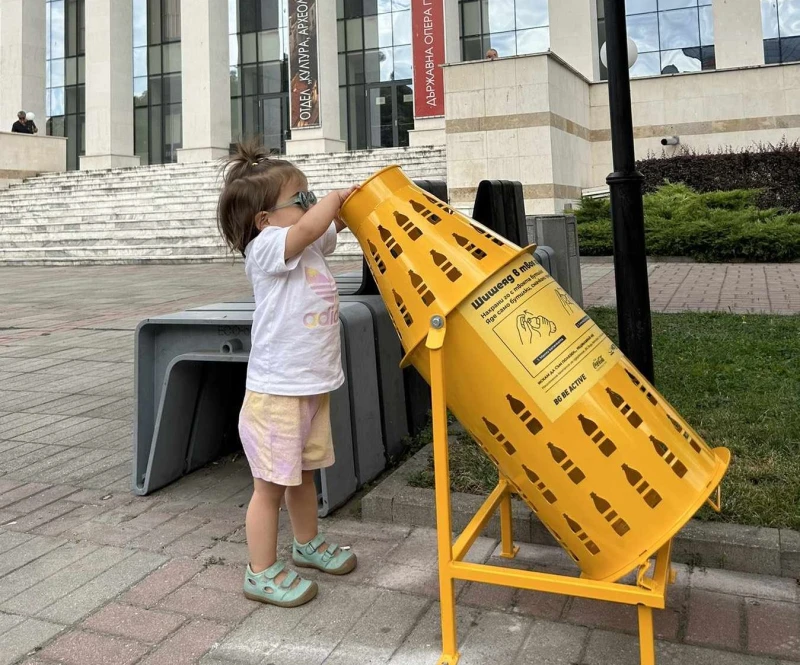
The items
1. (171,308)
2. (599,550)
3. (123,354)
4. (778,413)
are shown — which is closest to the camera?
(599,550)

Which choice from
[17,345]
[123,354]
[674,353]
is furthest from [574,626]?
[17,345]

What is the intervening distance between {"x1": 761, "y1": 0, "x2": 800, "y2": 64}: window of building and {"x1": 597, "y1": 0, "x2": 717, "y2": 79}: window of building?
225cm

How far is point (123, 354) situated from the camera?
7.99m

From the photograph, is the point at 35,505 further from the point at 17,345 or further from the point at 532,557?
the point at 17,345

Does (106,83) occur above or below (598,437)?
above

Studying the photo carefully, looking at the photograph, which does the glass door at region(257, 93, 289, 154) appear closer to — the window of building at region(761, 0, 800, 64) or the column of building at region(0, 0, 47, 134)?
the column of building at region(0, 0, 47, 134)

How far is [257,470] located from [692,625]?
1.62m

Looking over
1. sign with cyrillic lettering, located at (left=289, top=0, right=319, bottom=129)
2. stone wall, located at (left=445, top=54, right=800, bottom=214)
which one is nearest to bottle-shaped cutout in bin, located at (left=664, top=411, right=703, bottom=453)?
stone wall, located at (left=445, top=54, right=800, bottom=214)

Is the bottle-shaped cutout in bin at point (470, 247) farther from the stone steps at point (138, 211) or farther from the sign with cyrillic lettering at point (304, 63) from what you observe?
the sign with cyrillic lettering at point (304, 63)

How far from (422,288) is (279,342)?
66cm

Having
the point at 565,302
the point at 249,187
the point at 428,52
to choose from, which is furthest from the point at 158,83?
the point at 565,302

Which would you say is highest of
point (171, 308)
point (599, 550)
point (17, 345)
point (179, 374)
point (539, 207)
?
point (539, 207)

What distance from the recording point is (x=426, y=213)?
2467 mm

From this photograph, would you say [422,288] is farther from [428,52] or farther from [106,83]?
[106,83]
